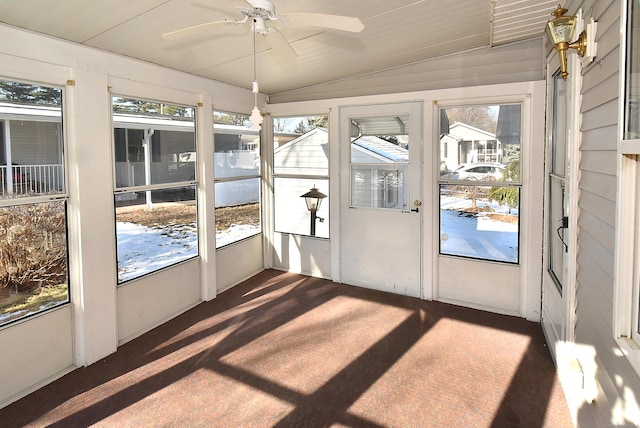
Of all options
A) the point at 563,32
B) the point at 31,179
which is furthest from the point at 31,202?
the point at 563,32

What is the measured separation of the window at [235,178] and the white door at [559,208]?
318 cm

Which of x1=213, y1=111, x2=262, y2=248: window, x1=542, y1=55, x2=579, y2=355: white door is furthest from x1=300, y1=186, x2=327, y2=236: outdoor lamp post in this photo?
x1=542, y1=55, x2=579, y2=355: white door

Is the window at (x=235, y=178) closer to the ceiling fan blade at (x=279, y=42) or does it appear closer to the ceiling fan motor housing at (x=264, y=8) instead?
the ceiling fan blade at (x=279, y=42)

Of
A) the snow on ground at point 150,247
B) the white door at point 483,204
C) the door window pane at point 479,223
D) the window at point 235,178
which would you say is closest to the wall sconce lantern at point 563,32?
the white door at point 483,204

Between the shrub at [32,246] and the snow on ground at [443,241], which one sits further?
the snow on ground at [443,241]

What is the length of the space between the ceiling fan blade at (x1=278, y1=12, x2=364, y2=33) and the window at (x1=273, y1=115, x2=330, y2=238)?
9.09 feet

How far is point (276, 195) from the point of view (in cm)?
521

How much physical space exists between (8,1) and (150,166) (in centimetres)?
158

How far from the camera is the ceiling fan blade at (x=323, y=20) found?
188 cm

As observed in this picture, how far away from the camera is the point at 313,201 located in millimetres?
4945

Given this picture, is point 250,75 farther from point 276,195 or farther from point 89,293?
point 89,293

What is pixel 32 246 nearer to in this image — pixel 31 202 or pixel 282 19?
pixel 31 202

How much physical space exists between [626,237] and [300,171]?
3861mm

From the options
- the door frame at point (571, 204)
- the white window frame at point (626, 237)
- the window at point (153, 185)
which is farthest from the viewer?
the window at point (153, 185)
